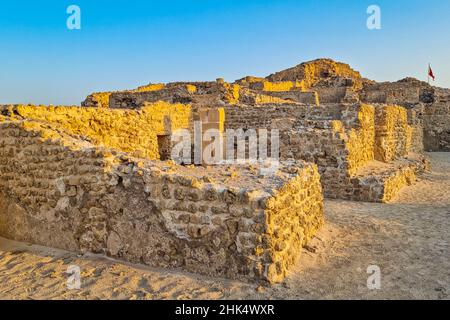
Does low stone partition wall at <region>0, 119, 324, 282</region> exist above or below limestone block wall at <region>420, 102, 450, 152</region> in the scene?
below

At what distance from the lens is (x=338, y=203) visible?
796cm

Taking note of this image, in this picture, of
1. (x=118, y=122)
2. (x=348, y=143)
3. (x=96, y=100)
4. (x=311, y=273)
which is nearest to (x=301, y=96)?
(x=96, y=100)

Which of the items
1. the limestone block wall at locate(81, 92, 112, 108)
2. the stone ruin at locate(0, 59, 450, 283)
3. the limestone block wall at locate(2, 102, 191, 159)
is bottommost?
the stone ruin at locate(0, 59, 450, 283)

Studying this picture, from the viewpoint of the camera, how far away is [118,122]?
28.6 ft

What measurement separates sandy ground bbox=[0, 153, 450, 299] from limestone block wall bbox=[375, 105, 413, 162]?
16.0 ft

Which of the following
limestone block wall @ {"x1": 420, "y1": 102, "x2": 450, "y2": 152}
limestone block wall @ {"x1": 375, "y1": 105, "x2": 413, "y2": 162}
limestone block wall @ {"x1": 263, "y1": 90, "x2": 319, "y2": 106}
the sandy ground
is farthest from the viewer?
limestone block wall @ {"x1": 420, "y1": 102, "x2": 450, "y2": 152}

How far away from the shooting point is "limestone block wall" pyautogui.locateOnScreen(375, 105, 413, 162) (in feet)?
35.3

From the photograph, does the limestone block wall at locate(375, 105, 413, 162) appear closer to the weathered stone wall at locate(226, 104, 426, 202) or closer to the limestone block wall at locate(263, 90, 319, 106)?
the weathered stone wall at locate(226, 104, 426, 202)

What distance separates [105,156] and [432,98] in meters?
23.6

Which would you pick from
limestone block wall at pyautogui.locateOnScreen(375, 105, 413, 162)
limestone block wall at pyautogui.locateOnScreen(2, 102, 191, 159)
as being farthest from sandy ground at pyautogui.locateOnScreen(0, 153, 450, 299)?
limestone block wall at pyautogui.locateOnScreen(375, 105, 413, 162)

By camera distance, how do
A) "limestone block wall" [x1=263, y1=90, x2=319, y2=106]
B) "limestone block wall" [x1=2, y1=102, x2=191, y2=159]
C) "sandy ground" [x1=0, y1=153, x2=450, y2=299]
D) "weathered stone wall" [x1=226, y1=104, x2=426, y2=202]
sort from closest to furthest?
1. "sandy ground" [x1=0, y1=153, x2=450, y2=299]
2. "limestone block wall" [x1=2, y1=102, x2=191, y2=159]
3. "weathered stone wall" [x1=226, y1=104, x2=426, y2=202]
4. "limestone block wall" [x1=263, y1=90, x2=319, y2=106]
